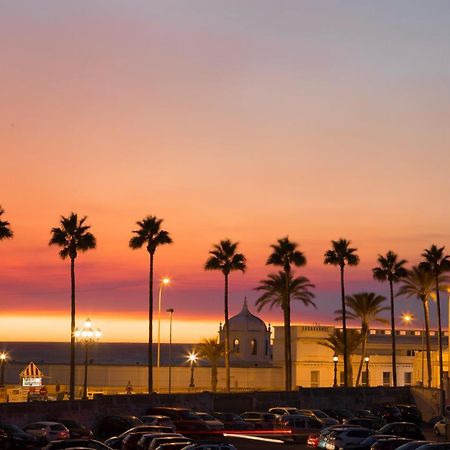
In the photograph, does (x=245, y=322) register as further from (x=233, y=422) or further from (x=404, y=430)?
(x=404, y=430)

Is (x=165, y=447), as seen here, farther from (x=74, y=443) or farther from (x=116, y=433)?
(x=116, y=433)

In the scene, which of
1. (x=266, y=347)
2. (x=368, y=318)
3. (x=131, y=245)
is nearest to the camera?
(x=131, y=245)

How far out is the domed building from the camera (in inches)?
5394

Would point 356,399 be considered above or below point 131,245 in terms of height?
below

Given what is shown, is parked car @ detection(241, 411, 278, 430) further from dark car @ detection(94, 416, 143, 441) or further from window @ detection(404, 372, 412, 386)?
window @ detection(404, 372, 412, 386)

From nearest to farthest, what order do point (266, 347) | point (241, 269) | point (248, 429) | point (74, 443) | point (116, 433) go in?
point (74, 443), point (116, 433), point (248, 429), point (241, 269), point (266, 347)

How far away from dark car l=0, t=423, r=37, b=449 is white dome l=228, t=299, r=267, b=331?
91490mm

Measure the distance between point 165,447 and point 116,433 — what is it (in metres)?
15.6

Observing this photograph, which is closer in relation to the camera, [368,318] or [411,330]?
[368,318]

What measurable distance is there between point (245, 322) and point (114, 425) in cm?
8379

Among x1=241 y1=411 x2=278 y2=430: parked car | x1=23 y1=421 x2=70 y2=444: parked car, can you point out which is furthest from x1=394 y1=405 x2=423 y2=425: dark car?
x1=23 y1=421 x2=70 y2=444: parked car

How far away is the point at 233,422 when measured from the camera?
64.7 m

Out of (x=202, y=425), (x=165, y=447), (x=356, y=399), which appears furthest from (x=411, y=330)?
(x=165, y=447)

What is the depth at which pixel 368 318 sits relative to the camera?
364ft
